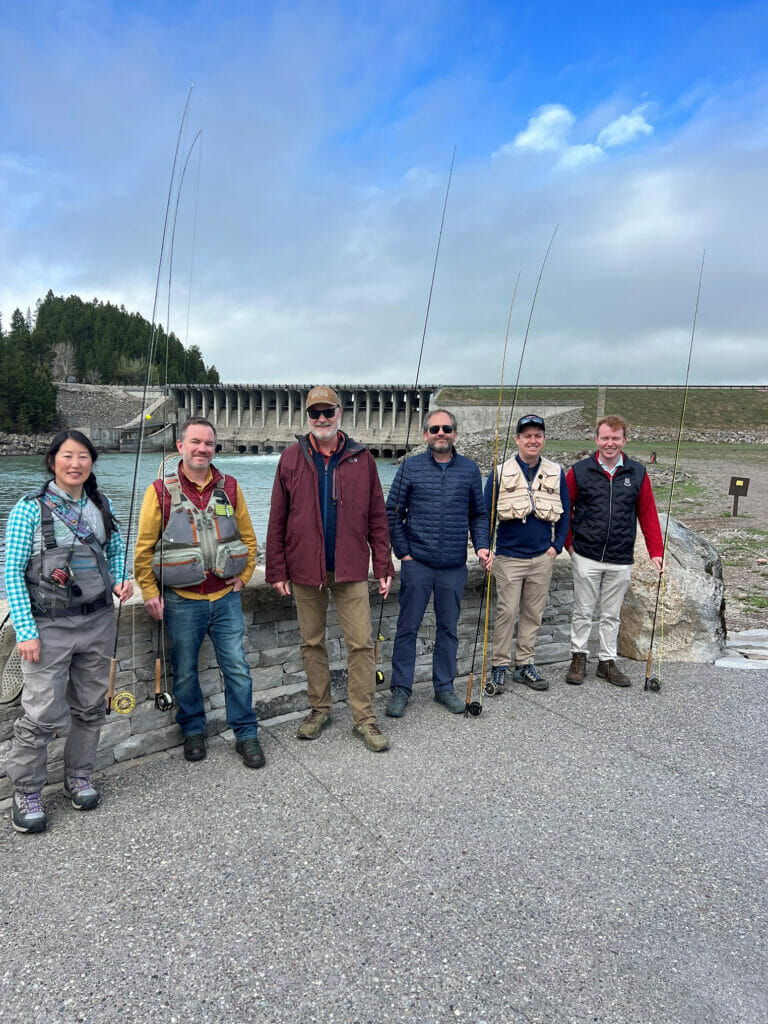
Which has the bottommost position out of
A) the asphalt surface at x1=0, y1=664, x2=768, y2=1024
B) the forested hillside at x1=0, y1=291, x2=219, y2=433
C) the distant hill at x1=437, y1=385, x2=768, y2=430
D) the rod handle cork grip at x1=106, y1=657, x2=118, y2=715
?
the asphalt surface at x1=0, y1=664, x2=768, y2=1024

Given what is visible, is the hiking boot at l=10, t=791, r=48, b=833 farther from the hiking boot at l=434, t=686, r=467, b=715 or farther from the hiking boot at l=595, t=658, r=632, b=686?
the hiking boot at l=595, t=658, r=632, b=686

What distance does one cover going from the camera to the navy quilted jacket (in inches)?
165

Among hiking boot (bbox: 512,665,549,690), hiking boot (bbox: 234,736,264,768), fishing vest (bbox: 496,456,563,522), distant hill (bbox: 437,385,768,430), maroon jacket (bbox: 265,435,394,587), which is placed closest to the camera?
hiking boot (bbox: 234,736,264,768)

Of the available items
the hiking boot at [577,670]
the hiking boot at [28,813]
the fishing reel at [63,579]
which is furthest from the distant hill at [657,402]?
the hiking boot at [28,813]

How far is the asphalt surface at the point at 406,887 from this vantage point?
6.79 feet

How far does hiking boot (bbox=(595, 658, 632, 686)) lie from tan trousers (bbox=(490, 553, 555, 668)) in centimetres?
72

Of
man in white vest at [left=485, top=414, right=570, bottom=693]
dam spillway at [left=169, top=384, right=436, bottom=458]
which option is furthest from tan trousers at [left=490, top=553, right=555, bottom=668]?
dam spillway at [left=169, top=384, right=436, bottom=458]

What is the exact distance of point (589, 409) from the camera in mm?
57094

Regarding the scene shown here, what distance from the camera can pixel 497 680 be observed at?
15.3ft

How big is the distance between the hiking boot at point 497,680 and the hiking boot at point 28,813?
297 centimetres

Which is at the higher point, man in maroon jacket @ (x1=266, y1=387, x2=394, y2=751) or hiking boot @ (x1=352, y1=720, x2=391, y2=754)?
man in maroon jacket @ (x1=266, y1=387, x2=394, y2=751)

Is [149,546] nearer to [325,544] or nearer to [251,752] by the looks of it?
[325,544]

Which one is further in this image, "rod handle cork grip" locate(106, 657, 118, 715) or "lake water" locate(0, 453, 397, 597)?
"lake water" locate(0, 453, 397, 597)

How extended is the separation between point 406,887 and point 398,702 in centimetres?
168
